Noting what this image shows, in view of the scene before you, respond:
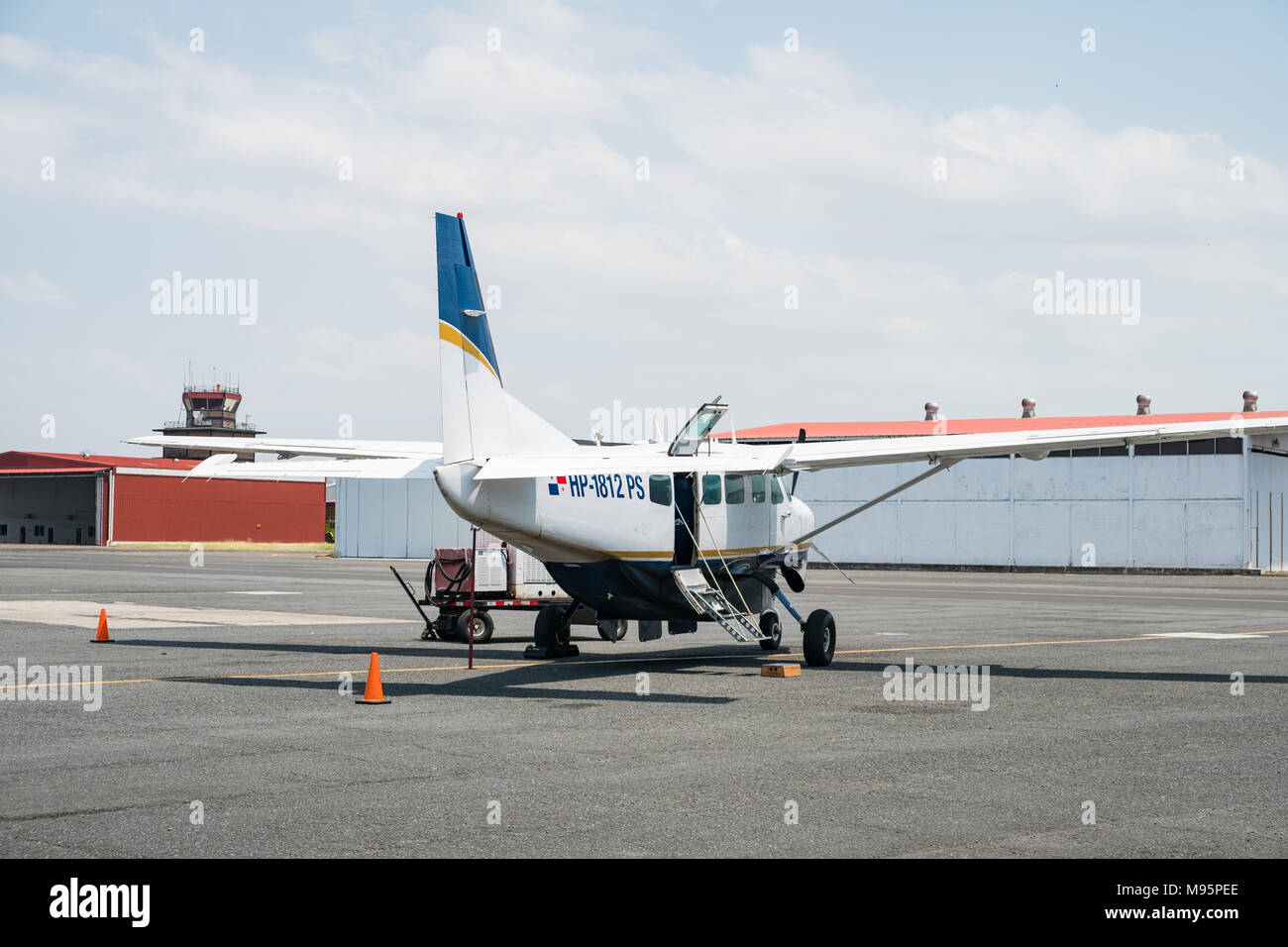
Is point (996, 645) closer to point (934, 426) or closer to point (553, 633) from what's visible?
point (553, 633)

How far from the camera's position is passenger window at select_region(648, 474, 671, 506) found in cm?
1764

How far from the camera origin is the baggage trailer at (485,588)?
22281mm

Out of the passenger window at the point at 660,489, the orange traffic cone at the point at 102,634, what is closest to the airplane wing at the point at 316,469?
the passenger window at the point at 660,489

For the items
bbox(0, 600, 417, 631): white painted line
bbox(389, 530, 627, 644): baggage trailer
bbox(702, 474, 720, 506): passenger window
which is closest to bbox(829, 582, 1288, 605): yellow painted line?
bbox(0, 600, 417, 631): white painted line

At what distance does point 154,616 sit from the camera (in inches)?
1131

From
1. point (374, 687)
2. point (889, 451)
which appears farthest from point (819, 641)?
point (374, 687)

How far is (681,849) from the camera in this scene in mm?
7922

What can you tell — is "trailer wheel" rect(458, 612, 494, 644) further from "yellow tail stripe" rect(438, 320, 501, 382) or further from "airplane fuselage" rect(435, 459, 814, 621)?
"yellow tail stripe" rect(438, 320, 501, 382)

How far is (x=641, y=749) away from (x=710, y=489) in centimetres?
738

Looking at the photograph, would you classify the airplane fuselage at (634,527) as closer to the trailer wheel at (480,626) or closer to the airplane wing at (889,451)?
the airplane wing at (889,451)

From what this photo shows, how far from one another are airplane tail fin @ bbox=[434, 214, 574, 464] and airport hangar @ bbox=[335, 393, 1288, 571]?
43351 mm

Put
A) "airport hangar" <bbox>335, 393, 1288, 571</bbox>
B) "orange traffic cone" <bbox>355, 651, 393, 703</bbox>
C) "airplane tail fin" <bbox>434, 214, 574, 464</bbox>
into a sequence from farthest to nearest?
"airport hangar" <bbox>335, 393, 1288, 571</bbox> → "airplane tail fin" <bbox>434, 214, 574, 464</bbox> → "orange traffic cone" <bbox>355, 651, 393, 703</bbox>

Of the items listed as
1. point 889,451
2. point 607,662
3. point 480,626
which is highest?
point 889,451
